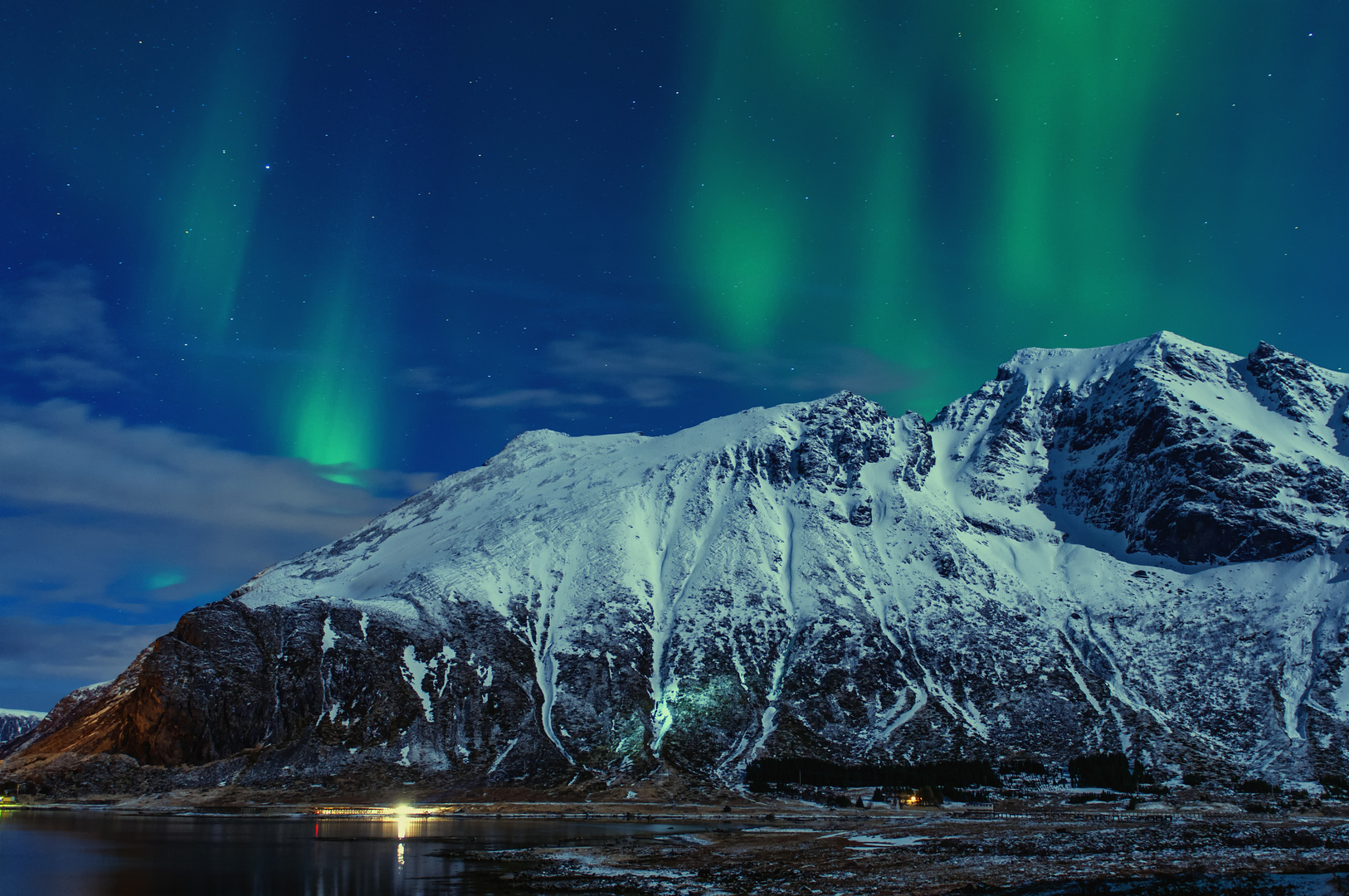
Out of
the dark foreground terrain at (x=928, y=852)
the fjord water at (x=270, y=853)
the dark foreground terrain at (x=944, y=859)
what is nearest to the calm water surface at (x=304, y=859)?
the fjord water at (x=270, y=853)

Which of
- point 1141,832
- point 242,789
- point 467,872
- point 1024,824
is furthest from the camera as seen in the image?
point 242,789

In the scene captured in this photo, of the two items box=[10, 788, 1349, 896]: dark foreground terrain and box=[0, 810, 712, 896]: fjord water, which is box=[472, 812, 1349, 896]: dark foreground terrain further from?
box=[0, 810, 712, 896]: fjord water

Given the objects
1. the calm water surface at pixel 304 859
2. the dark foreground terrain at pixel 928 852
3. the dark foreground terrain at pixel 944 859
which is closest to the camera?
the calm water surface at pixel 304 859

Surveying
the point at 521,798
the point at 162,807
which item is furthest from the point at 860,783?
the point at 162,807

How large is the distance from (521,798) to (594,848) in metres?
93.2

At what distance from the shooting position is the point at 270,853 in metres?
87.7

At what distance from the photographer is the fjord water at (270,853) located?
214 feet

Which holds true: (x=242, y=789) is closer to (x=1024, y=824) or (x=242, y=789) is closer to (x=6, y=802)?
(x=6, y=802)

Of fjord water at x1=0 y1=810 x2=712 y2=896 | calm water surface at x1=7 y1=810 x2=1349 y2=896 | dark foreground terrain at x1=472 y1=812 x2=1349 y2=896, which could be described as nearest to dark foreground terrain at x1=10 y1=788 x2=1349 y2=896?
dark foreground terrain at x1=472 y1=812 x2=1349 y2=896

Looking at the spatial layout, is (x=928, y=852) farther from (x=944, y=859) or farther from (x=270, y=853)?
(x=270, y=853)

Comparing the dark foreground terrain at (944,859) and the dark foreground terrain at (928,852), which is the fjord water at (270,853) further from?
the dark foreground terrain at (944,859)

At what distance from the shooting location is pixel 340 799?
176750mm

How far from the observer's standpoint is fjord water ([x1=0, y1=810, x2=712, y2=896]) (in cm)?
6538

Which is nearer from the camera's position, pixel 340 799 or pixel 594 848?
pixel 594 848
